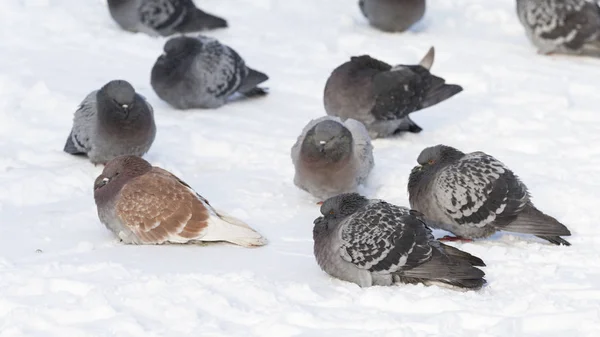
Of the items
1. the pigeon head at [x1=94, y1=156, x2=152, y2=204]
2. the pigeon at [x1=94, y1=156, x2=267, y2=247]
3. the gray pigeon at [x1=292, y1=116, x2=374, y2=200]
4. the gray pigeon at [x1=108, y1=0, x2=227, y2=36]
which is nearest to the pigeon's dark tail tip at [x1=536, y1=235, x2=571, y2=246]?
the gray pigeon at [x1=292, y1=116, x2=374, y2=200]

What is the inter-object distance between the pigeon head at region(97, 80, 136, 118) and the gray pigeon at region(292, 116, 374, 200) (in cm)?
144

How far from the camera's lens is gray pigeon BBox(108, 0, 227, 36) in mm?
11492

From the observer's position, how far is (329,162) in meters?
7.54

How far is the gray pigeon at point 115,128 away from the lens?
8.06 metres

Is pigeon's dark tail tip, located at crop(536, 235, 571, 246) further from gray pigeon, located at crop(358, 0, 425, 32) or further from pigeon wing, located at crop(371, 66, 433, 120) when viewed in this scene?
gray pigeon, located at crop(358, 0, 425, 32)

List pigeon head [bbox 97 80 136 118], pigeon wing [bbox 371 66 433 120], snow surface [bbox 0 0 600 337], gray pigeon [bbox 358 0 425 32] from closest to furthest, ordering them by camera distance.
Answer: snow surface [bbox 0 0 600 337] → pigeon head [bbox 97 80 136 118] → pigeon wing [bbox 371 66 433 120] → gray pigeon [bbox 358 0 425 32]

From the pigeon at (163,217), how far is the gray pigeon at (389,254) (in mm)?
686

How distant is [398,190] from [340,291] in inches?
88.9

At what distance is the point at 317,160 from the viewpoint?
7.51 meters

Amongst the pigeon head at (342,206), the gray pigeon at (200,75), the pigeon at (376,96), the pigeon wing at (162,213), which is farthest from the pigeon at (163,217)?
the gray pigeon at (200,75)

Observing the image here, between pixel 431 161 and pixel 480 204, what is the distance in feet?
1.82

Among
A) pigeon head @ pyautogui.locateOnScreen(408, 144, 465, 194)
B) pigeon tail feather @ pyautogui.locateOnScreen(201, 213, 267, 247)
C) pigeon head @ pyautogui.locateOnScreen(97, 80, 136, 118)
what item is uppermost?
pigeon head @ pyautogui.locateOnScreen(408, 144, 465, 194)

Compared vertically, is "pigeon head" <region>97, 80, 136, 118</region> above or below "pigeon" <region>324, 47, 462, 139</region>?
above

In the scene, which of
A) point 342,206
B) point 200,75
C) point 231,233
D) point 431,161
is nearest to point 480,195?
point 431,161
